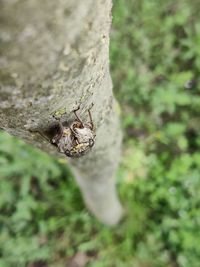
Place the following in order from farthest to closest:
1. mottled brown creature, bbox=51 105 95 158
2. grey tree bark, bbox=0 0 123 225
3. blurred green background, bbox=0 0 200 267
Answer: blurred green background, bbox=0 0 200 267, mottled brown creature, bbox=51 105 95 158, grey tree bark, bbox=0 0 123 225

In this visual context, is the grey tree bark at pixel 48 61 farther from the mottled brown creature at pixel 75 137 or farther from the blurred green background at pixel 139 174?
the blurred green background at pixel 139 174

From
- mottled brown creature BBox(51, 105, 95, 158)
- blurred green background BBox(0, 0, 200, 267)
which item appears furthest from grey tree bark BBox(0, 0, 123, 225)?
blurred green background BBox(0, 0, 200, 267)

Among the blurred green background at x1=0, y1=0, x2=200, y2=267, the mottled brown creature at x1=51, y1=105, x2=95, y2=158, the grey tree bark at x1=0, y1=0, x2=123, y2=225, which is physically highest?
the grey tree bark at x1=0, y1=0, x2=123, y2=225

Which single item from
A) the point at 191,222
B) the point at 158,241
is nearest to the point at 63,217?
the point at 158,241

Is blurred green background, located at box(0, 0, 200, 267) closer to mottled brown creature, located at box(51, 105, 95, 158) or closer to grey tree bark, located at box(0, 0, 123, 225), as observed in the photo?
mottled brown creature, located at box(51, 105, 95, 158)

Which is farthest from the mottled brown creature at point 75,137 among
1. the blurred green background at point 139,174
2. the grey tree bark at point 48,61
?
the blurred green background at point 139,174
